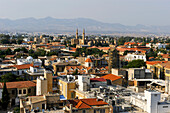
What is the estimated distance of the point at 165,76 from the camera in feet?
137

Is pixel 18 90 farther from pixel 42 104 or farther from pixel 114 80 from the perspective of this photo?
pixel 114 80

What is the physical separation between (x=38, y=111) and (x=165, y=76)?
26594 millimetres

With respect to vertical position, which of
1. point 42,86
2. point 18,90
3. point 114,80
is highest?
point 42,86

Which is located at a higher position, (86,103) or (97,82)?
(86,103)

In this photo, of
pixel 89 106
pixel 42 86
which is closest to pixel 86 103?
pixel 89 106

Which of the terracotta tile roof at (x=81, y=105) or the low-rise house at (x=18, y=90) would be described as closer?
the terracotta tile roof at (x=81, y=105)

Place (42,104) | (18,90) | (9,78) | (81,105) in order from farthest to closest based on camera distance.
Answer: (9,78)
(18,90)
(42,104)
(81,105)

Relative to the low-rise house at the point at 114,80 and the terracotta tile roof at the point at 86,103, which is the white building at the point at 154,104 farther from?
the low-rise house at the point at 114,80

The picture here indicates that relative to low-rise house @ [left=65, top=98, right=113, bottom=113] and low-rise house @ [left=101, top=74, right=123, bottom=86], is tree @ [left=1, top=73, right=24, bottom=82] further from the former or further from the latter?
low-rise house @ [left=65, top=98, right=113, bottom=113]

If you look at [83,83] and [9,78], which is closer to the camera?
[83,83]

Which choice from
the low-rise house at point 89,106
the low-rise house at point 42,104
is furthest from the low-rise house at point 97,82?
the low-rise house at point 42,104

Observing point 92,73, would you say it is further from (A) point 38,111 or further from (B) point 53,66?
(A) point 38,111

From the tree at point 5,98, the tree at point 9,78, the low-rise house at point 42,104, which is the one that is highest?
the low-rise house at point 42,104

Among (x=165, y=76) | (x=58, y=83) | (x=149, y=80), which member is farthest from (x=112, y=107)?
(x=165, y=76)
